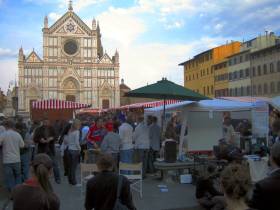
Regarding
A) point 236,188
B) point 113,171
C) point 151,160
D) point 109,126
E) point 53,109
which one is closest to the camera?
point 236,188

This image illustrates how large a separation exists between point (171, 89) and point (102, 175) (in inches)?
276

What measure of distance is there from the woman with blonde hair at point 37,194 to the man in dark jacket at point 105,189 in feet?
3.14

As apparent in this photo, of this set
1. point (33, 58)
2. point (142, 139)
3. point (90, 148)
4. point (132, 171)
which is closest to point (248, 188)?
point (132, 171)

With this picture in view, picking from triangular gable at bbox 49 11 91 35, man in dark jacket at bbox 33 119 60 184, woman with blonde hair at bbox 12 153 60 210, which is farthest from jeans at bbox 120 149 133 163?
triangular gable at bbox 49 11 91 35

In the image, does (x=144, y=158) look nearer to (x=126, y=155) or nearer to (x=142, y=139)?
(x=142, y=139)

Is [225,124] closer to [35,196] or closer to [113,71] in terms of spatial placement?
[35,196]

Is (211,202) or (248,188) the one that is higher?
(248,188)

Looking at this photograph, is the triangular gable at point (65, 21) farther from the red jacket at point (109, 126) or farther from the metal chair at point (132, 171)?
the metal chair at point (132, 171)

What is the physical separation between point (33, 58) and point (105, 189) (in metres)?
62.4

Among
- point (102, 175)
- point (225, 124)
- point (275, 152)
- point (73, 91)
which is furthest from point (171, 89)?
point (73, 91)

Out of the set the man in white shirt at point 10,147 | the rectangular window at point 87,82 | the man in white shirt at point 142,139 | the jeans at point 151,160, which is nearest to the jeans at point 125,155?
the man in white shirt at point 142,139

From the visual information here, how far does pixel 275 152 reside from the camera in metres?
3.58

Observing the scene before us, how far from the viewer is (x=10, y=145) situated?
861 centimetres

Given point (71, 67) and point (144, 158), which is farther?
point (71, 67)
